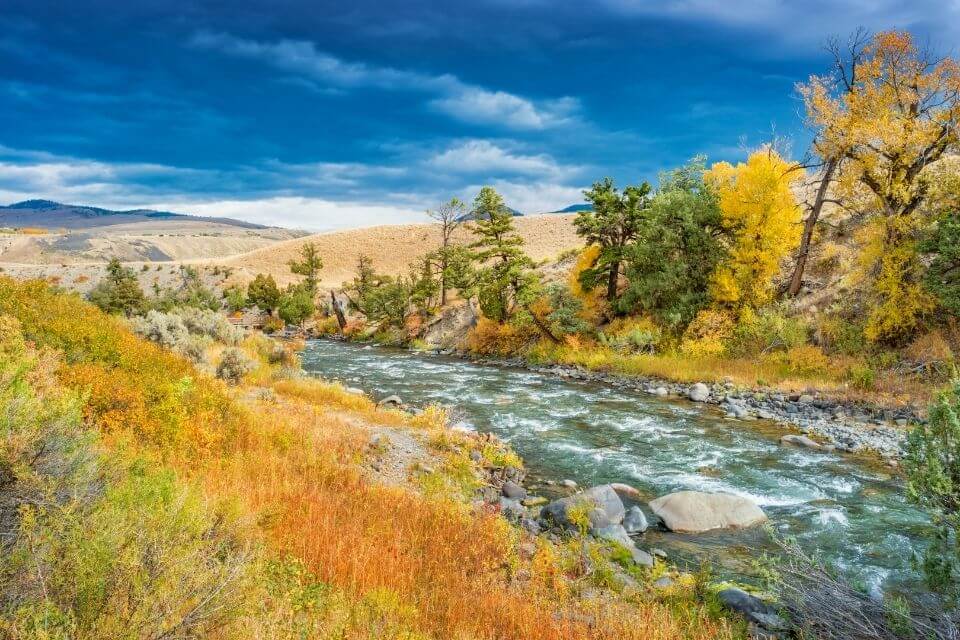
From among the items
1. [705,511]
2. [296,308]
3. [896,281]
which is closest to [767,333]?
[896,281]

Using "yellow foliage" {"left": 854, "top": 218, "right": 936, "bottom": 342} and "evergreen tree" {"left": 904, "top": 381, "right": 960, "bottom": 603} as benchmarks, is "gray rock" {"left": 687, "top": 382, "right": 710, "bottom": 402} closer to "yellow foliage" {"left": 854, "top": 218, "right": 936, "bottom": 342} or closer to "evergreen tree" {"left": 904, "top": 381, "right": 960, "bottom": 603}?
"yellow foliage" {"left": 854, "top": 218, "right": 936, "bottom": 342}

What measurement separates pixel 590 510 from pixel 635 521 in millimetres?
1003

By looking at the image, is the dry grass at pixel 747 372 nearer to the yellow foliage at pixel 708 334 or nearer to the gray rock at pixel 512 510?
the yellow foliage at pixel 708 334

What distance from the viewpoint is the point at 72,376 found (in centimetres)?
793

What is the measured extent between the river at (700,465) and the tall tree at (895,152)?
959 cm

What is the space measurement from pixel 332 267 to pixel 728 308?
94.8 m

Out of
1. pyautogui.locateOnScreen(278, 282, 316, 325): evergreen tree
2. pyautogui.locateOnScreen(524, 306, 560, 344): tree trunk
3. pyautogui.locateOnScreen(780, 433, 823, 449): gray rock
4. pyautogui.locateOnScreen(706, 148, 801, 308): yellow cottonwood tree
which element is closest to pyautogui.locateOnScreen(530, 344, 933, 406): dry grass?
pyautogui.locateOnScreen(524, 306, 560, 344): tree trunk

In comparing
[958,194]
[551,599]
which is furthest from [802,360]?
[551,599]

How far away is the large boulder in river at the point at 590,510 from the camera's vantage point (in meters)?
8.80

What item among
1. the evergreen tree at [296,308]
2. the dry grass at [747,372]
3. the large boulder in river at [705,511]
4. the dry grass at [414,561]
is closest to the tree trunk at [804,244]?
the dry grass at [747,372]

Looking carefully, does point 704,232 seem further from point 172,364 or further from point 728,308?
point 172,364

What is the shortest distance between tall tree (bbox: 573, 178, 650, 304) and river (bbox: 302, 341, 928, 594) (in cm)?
1138

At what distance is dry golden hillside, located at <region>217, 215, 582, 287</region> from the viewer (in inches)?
4208

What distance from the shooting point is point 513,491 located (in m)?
10.7
